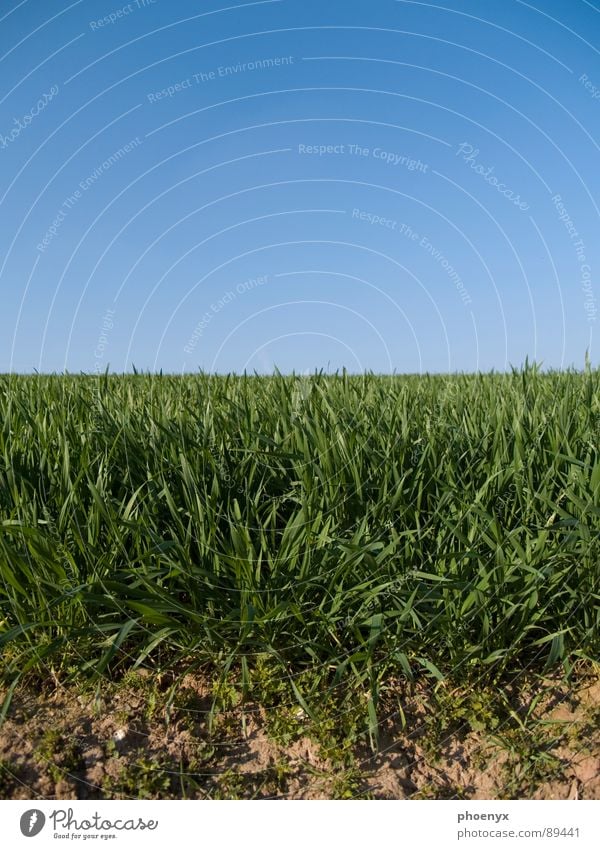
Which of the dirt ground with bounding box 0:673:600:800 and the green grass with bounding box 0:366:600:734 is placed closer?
the dirt ground with bounding box 0:673:600:800

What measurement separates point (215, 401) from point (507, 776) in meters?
1.88

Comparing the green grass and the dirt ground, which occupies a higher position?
the green grass

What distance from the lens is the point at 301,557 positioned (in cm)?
214

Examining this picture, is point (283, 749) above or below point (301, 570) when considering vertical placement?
below

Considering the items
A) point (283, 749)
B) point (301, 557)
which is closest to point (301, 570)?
point (301, 557)

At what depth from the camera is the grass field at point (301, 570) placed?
6.54ft

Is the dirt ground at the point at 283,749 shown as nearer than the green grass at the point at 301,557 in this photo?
Yes

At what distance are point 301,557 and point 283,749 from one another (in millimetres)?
537

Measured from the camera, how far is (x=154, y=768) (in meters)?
1.84

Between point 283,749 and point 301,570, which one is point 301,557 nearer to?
point 301,570

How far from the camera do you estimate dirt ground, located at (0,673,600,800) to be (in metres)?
1.83

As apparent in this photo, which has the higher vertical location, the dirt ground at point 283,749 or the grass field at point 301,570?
the grass field at point 301,570

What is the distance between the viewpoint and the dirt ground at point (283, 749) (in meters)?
1.83

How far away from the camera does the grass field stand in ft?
6.54
